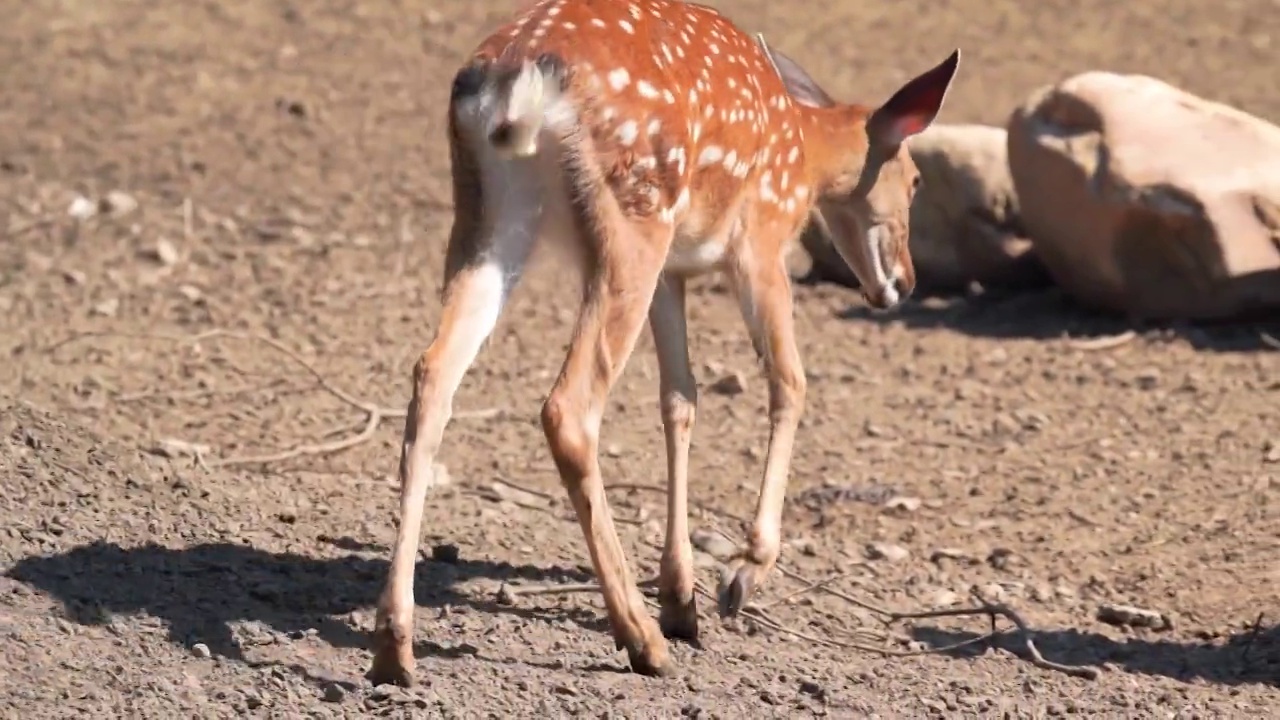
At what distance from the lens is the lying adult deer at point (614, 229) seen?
546 cm

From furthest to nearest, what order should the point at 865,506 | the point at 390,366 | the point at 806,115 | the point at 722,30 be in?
the point at 390,366
the point at 865,506
the point at 806,115
the point at 722,30

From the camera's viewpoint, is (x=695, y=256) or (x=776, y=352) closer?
(x=695, y=256)

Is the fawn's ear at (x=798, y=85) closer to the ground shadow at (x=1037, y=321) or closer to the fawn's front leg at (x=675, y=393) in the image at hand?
the fawn's front leg at (x=675, y=393)

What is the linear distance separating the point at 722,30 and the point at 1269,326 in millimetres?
3910

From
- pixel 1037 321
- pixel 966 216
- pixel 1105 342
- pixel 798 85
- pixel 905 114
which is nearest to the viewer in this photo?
pixel 905 114

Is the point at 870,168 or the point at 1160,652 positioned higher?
the point at 870,168

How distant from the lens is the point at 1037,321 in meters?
10.1

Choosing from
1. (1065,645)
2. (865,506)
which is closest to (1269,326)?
(865,506)

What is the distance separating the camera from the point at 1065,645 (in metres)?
6.53

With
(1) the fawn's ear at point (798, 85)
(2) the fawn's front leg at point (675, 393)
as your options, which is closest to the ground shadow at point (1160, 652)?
(2) the fawn's front leg at point (675, 393)

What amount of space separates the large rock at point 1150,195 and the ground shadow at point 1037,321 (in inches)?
3.3

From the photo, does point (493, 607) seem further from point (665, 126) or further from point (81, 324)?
point (81, 324)

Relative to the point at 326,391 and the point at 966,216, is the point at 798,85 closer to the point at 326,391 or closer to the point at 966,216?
the point at 326,391

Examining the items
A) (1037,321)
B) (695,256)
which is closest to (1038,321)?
(1037,321)
